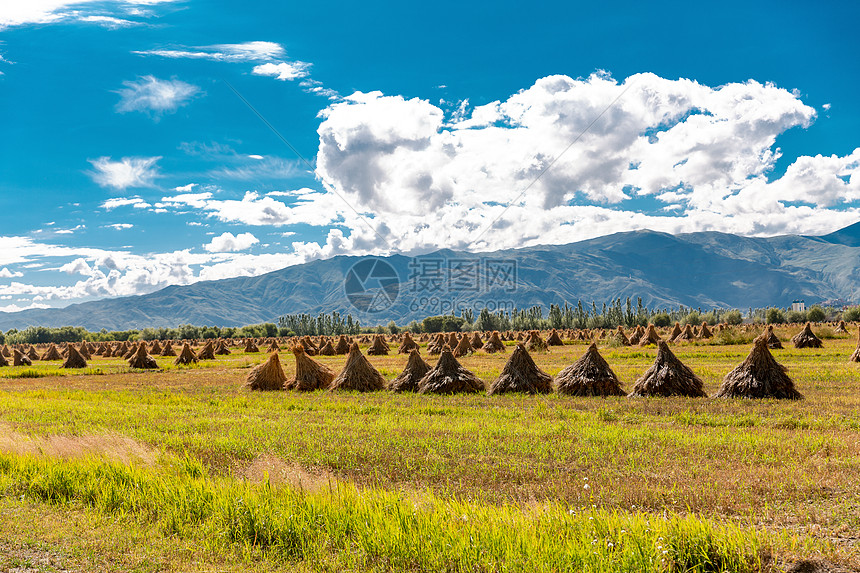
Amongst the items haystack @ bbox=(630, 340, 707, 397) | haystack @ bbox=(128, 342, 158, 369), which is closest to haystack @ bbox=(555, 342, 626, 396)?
haystack @ bbox=(630, 340, 707, 397)

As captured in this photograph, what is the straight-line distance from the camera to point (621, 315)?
4599 inches

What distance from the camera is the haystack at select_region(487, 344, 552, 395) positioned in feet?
64.8

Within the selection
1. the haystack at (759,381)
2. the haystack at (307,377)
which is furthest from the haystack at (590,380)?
the haystack at (307,377)

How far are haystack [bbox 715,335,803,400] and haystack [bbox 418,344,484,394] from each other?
860cm

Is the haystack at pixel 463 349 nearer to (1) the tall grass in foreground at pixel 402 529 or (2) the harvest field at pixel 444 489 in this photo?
(2) the harvest field at pixel 444 489

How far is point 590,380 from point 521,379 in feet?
8.40

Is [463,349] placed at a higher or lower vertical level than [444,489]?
lower

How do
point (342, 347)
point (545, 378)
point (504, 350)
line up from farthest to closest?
point (342, 347), point (504, 350), point (545, 378)

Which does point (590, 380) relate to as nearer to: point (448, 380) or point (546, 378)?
point (546, 378)

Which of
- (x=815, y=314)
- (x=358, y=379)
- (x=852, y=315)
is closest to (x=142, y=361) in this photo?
(x=358, y=379)

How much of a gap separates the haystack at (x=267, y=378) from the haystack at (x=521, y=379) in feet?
34.1

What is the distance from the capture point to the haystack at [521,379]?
64.8 feet

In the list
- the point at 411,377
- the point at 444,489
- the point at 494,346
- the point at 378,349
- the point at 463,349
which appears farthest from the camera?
the point at 378,349

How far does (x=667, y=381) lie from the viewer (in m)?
17.7
